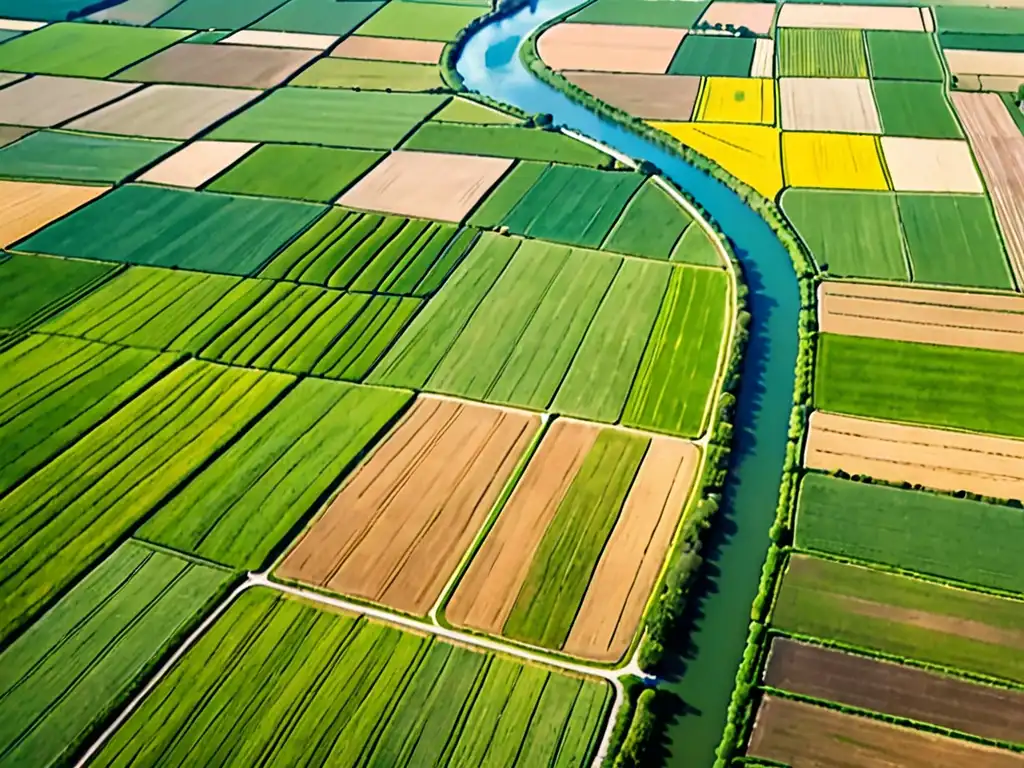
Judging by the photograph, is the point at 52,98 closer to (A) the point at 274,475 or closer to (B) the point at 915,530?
(A) the point at 274,475

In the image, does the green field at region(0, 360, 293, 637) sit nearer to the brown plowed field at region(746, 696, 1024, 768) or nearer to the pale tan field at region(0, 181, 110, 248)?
the pale tan field at region(0, 181, 110, 248)

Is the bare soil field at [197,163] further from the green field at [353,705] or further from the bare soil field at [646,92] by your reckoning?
the green field at [353,705]

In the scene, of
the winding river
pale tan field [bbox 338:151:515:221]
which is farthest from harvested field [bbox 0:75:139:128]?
the winding river

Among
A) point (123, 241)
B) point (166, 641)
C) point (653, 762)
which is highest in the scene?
point (123, 241)

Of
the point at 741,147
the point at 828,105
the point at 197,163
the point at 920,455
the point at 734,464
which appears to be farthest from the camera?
the point at 828,105

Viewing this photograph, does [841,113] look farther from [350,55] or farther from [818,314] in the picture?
[350,55]

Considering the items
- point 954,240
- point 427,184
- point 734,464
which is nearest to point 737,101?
point 954,240

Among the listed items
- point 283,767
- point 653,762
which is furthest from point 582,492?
point 283,767
